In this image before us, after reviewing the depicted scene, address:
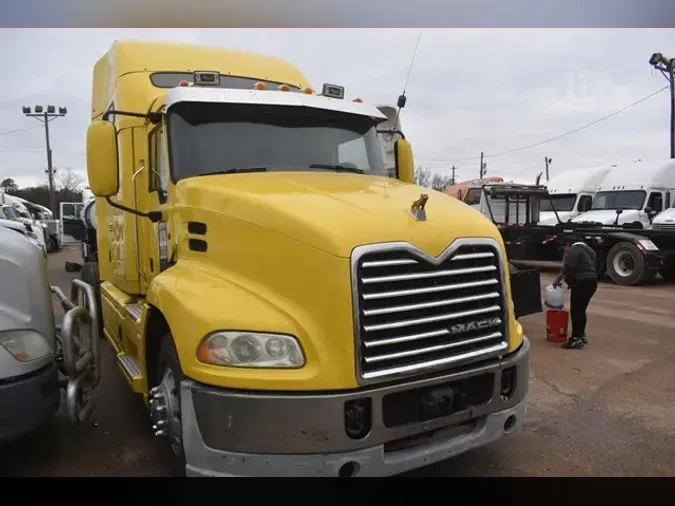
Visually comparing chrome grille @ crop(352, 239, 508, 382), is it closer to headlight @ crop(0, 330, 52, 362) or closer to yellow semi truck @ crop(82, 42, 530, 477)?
yellow semi truck @ crop(82, 42, 530, 477)

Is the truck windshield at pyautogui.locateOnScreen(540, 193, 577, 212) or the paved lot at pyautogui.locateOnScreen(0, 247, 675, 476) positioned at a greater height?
the truck windshield at pyautogui.locateOnScreen(540, 193, 577, 212)

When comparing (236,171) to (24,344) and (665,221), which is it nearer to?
(24,344)

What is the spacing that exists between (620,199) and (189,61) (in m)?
15.8

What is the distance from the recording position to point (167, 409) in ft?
11.3

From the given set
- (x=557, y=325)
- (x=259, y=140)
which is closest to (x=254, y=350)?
(x=259, y=140)

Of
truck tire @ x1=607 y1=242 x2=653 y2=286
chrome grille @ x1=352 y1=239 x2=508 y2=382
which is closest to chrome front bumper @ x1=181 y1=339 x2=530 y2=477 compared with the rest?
chrome grille @ x1=352 y1=239 x2=508 y2=382

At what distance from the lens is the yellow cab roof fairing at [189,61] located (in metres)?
5.30

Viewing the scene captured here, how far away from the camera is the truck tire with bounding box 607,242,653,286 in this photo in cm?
1297

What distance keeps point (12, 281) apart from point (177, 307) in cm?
120

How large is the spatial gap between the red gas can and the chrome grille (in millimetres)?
4414

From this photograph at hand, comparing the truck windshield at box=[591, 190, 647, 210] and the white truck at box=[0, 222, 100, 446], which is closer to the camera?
the white truck at box=[0, 222, 100, 446]

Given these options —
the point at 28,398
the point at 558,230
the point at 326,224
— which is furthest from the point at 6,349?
the point at 558,230

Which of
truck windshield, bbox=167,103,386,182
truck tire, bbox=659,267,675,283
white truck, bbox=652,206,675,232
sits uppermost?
truck windshield, bbox=167,103,386,182
